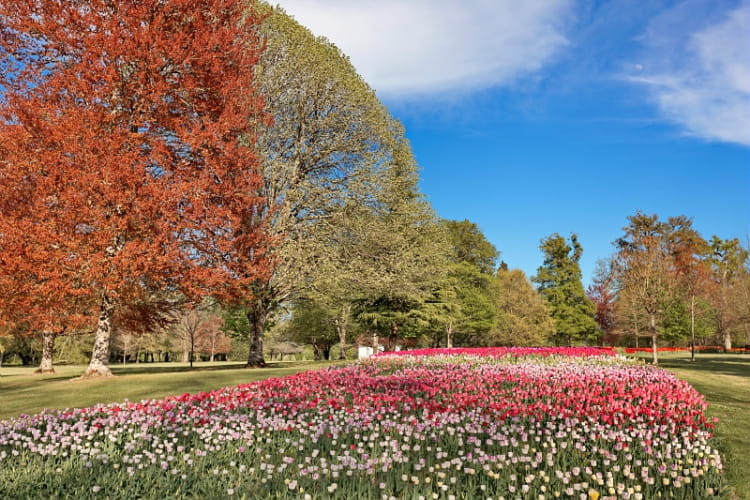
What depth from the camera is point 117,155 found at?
13.2 metres

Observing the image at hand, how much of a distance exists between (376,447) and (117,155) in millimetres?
11538

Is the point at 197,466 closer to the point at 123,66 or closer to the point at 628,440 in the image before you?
the point at 628,440

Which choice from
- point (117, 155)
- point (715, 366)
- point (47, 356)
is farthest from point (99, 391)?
point (715, 366)

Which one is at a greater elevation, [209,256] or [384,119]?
[384,119]

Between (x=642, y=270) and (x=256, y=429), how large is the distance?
21.0 metres

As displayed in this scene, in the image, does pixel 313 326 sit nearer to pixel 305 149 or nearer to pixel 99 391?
pixel 305 149

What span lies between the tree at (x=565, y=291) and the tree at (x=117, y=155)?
34.2 metres

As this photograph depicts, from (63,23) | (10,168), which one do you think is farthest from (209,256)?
(63,23)

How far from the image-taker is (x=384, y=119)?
23.4m

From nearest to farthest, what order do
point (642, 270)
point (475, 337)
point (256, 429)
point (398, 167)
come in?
1. point (256, 429)
2. point (642, 270)
3. point (398, 167)
4. point (475, 337)

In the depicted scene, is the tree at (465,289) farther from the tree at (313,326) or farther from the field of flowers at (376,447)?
the field of flowers at (376,447)

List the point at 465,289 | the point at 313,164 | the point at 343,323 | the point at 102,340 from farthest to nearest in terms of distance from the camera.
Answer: the point at 465,289
the point at 343,323
the point at 313,164
the point at 102,340

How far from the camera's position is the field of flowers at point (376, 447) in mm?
4148

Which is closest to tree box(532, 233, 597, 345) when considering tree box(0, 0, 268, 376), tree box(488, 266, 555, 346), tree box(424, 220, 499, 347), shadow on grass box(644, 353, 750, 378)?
tree box(488, 266, 555, 346)
